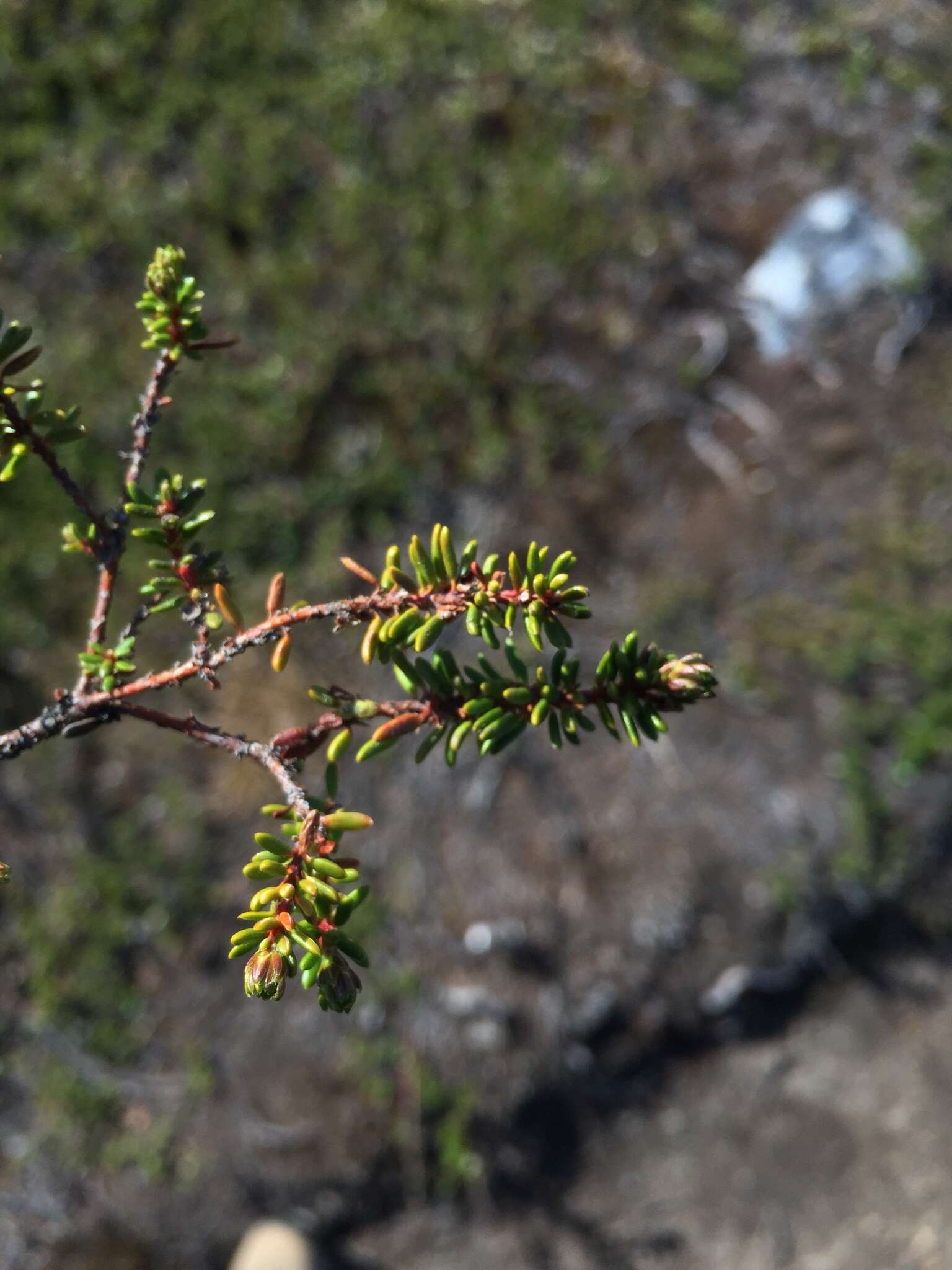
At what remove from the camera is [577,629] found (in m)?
3.78

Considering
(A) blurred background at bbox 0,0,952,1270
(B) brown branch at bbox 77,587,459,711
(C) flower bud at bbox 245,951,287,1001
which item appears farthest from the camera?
(A) blurred background at bbox 0,0,952,1270

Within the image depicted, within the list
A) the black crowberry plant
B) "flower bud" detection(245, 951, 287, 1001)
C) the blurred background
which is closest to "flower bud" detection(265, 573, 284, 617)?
the black crowberry plant

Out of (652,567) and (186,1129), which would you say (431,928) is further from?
(652,567)

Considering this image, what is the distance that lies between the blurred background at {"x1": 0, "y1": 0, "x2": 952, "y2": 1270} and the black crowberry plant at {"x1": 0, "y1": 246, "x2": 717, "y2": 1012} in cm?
261

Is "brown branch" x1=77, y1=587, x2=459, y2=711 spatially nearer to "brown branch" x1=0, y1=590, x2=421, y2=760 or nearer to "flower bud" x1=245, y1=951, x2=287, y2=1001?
"brown branch" x1=0, y1=590, x2=421, y2=760

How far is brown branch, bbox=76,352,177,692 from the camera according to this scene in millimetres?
1090

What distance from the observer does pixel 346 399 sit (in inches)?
154

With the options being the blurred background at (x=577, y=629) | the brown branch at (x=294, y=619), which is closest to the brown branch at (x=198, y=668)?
the brown branch at (x=294, y=619)

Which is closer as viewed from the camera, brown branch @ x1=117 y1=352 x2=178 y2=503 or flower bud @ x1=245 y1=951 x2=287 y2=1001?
flower bud @ x1=245 y1=951 x2=287 y2=1001

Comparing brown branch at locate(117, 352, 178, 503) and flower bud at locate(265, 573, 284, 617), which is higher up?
brown branch at locate(117, 352, 178, 503)

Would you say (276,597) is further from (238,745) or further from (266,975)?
(266,975)

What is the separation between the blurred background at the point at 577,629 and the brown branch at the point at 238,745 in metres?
2.65

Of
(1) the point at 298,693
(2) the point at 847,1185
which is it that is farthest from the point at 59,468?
(2) the point at 847,1185

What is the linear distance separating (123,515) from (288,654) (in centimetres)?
27
